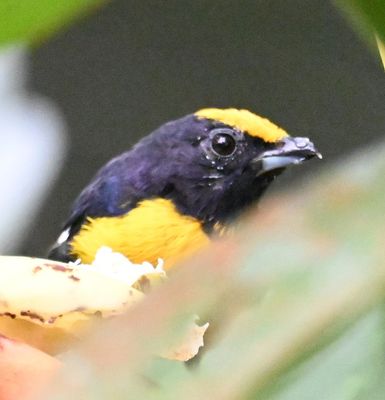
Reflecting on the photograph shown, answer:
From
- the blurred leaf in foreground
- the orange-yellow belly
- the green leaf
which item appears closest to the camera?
the blurred leaf in foreground

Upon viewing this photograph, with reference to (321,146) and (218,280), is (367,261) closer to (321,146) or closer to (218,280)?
(218,280)

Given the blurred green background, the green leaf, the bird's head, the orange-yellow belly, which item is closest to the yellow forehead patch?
the bird's head

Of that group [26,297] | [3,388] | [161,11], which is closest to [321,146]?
[161,11]

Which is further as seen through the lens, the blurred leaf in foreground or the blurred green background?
the blurred green background

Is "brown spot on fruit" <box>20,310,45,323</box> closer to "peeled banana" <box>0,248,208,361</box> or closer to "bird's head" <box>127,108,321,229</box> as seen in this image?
"peeled banana" <box>0,248,208,361</box>

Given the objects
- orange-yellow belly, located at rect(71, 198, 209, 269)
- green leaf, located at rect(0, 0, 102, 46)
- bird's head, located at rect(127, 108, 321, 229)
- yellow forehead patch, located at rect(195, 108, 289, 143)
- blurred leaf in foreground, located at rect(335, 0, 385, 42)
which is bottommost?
orange-yellow belly, located at rect(71, 198, 209, 269)

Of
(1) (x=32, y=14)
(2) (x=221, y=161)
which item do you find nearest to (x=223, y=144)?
(2) (x=221, y=161)

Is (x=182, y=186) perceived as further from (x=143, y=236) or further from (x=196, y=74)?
(x=196, y=74)

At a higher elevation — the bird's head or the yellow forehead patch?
the yellow forehead patch
